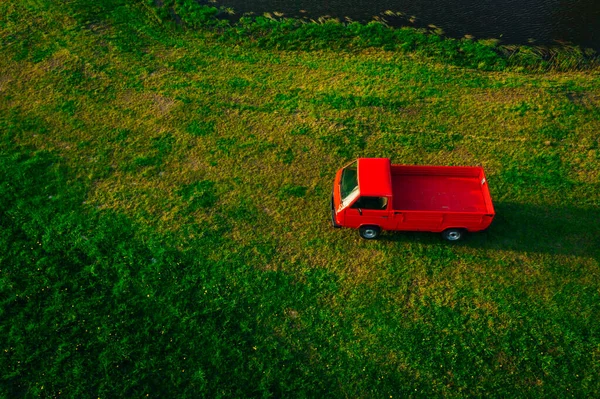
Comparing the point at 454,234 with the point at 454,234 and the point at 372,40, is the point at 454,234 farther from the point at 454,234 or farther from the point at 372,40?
the point at 372,40

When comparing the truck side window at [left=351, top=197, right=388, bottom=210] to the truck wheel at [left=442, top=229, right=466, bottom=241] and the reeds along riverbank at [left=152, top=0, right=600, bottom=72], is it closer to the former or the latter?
the truck wheel at [left=442, top=229, right=466, bottom=241]

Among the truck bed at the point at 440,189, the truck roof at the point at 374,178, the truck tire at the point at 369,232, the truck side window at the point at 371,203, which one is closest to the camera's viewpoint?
the truck roof at the point at 374,178

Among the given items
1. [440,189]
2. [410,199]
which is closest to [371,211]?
[410,199]

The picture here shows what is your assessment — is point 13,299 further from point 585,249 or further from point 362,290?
point 585,249

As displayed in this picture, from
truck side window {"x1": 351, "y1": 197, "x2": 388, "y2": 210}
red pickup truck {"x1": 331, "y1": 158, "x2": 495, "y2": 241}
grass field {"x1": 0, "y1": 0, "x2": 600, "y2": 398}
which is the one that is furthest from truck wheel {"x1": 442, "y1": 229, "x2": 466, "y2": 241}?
truck side window {"x1": 351, "y1": 197, "x2": 388, "y2": 210}

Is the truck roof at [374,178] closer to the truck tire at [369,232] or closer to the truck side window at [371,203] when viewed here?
the truck side window at [371,203]

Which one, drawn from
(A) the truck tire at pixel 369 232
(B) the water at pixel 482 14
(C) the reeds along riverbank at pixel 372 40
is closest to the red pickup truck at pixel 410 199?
(A) the truck tire at pixel 369 232
